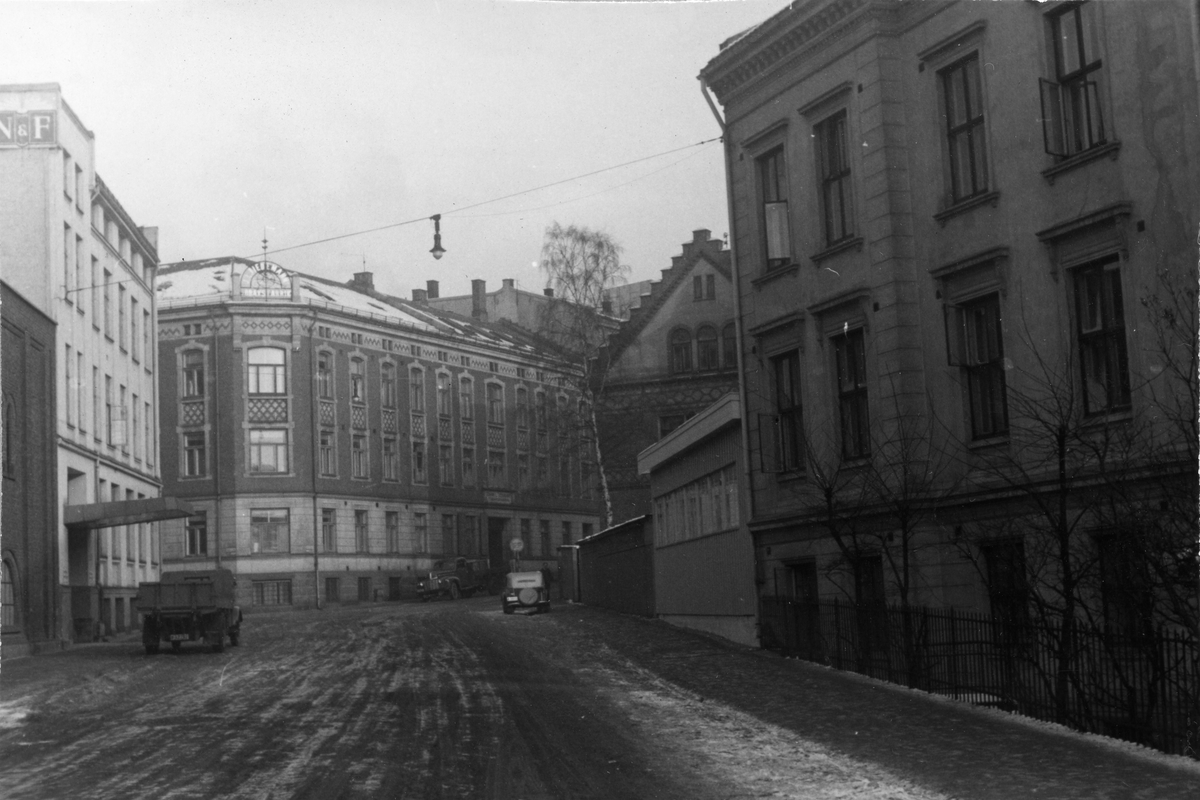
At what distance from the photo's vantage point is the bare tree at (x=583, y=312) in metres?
58.4

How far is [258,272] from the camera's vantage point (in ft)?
237

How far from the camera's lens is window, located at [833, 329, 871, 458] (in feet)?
87.8

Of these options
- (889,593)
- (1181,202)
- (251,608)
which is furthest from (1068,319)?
(251,608)

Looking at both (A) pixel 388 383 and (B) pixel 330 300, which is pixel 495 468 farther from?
(B) pixel 330 300

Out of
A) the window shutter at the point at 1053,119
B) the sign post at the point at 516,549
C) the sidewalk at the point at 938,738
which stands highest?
the window shutter at the point at 1053,119

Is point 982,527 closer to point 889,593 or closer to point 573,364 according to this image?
point 889,593

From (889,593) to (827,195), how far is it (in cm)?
758

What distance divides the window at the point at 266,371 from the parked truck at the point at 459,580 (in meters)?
12.4

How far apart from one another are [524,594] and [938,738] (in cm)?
3890

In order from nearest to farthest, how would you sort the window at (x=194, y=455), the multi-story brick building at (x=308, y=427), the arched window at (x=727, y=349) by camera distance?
1. the arched window at (x=727, y=349)
2. the multi-story brick building at (x=308, y=427)
3. the window at (x=194, y=455)

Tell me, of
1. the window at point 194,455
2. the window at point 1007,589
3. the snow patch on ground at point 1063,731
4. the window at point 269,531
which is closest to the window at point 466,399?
the window at point 269,531

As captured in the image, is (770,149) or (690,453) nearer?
(770,149)

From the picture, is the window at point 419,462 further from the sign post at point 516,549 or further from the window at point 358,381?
the sign post at point 516,549

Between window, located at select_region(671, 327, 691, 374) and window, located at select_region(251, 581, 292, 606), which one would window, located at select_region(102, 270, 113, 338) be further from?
window, located at select_region(251, 581, 292, 606)
